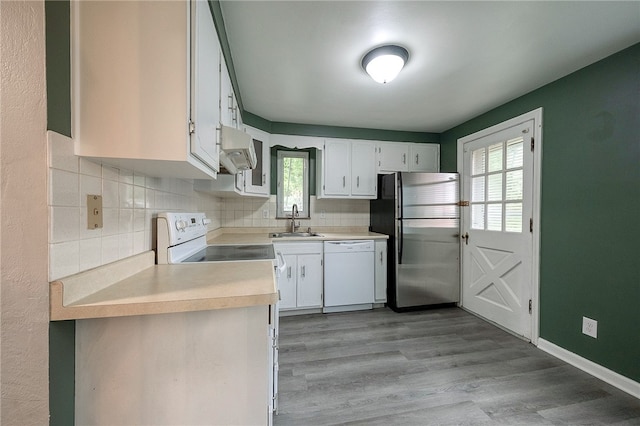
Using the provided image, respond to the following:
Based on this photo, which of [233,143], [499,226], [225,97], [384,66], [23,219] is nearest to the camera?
[23,219]

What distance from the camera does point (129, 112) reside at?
0.81 meters

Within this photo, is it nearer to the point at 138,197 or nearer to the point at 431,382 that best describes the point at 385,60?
the point at 138,197

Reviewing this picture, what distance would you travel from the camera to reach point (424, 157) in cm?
335

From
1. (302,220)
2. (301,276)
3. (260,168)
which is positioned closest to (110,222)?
(260,168)

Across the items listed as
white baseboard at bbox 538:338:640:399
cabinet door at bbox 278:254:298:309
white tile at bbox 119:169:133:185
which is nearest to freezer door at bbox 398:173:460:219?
cabinet door at bbox 278:254:298:309

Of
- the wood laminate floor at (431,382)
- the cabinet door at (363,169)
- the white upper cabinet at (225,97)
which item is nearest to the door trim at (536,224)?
the wood laminate floor at (431,382)

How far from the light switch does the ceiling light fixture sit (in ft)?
5.56

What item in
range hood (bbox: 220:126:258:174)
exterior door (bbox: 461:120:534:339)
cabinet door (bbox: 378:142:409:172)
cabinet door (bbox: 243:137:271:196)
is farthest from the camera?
cabinet door (bbox: 378:142:409:172)

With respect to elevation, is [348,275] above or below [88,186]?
below

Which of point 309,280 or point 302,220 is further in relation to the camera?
point 302,220

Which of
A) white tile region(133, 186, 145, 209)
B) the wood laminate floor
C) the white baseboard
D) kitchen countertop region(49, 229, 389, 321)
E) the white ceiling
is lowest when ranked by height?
the wood laminate floor

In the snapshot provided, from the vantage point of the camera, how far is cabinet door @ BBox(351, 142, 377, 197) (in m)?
3.15

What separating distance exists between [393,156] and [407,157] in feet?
0.65

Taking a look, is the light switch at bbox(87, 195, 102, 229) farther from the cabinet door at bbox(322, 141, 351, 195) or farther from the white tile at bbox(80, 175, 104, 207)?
the cabinet door at bbox(322, 141, 351, 195)
